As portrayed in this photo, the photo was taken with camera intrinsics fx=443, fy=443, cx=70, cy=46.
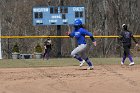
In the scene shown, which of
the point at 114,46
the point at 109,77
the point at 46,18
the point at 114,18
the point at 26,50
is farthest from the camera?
the point at 114,18

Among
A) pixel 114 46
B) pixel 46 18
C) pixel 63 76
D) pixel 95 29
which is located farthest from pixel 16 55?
pixel 63 76

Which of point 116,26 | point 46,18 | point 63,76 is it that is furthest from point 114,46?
point 63,76

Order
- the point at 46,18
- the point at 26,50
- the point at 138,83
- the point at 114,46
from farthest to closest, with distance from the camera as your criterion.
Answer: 1. the point at 26,50
2. the point at 114,46
3. the point at 46,18
4. the point at 138,83

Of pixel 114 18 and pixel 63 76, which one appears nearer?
pixel 63 76

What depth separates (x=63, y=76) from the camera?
549 inches

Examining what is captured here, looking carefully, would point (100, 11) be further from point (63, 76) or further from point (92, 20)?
point (63, 76)

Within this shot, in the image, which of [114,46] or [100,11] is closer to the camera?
[114,46]

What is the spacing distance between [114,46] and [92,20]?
819 cm

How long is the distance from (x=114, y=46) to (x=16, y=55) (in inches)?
413

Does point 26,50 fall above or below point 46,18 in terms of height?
below

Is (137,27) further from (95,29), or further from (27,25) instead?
(27,25)

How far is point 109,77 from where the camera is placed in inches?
531

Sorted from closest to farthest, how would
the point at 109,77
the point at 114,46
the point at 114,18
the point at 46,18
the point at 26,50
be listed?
the point at 109,77 < the point at 46,18 < the point at 114,46 < the point at 26,50 < the point at 114,18

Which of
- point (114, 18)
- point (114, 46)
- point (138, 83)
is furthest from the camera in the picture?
point (114, 18)
